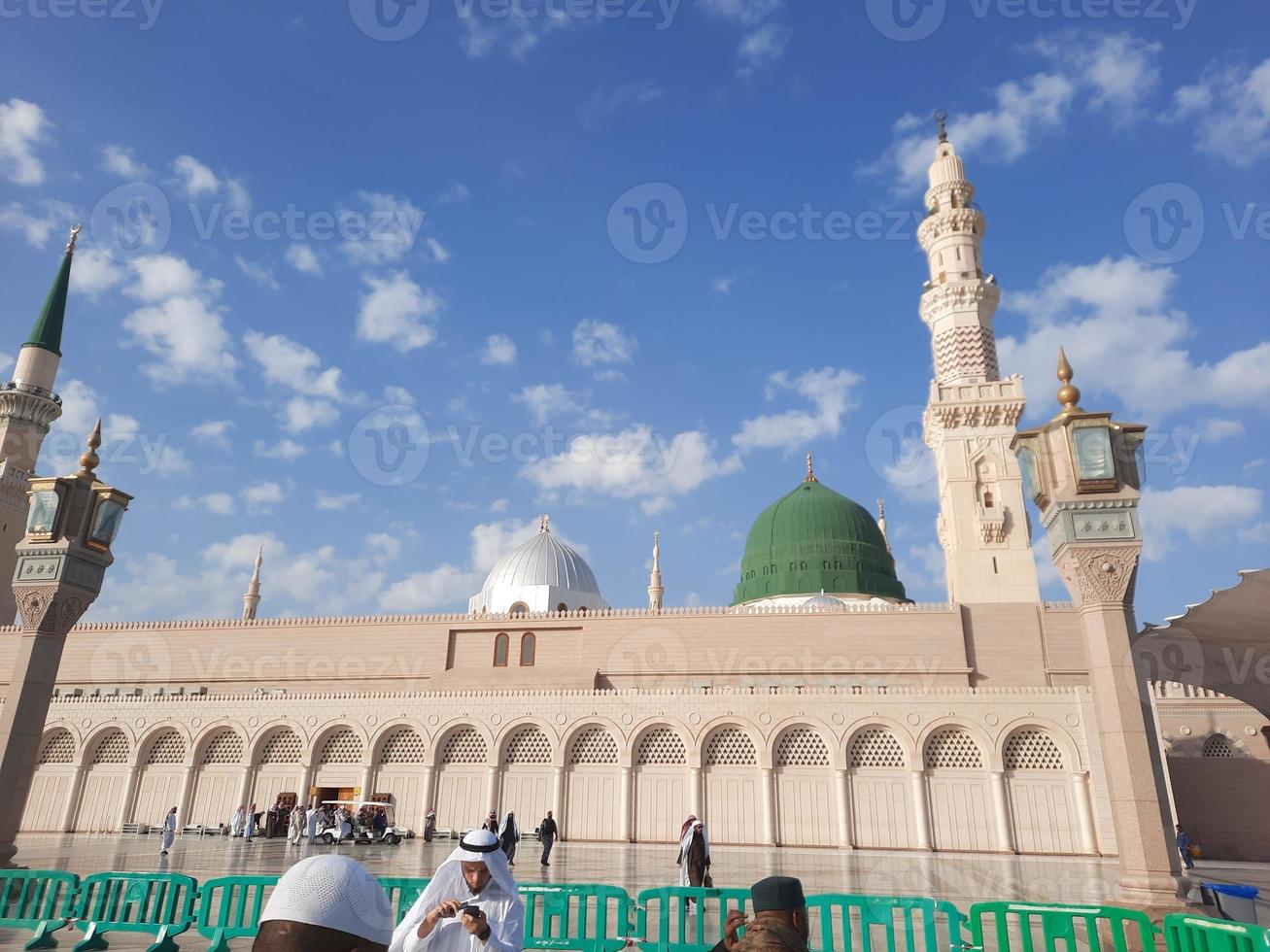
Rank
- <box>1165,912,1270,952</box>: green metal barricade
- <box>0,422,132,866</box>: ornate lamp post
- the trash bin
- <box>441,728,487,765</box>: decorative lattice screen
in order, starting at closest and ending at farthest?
<box>1165,912,1270,952</box>: green metal barricade
the trash bin
<box>0,422,132,866</box>: ornate lamp post
<box>441,728,487,765</box>: decorative lattice screen

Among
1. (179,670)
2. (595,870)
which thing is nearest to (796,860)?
(595,870)

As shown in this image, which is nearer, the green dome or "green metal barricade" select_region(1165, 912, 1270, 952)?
"green metal barricade" select_region(1165, 912, 1270, 952)

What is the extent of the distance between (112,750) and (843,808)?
1923 centimetres

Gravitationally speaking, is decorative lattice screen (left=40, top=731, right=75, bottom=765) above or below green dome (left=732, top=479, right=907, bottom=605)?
below

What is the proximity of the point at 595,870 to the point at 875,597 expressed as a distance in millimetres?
20394

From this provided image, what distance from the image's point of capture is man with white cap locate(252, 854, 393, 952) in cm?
171

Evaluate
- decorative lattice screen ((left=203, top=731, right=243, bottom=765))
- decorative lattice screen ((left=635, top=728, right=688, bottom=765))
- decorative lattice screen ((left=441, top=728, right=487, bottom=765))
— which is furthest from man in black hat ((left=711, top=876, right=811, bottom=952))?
decorative lattice screen ((left=203, top=731, right=243, bottom=765))

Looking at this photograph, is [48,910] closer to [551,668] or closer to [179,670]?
[551,668]

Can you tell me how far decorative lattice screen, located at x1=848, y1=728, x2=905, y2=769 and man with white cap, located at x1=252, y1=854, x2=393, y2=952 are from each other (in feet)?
60.0

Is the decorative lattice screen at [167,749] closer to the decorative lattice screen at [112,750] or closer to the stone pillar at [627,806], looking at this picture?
the decorative lattice screen at [112,750]

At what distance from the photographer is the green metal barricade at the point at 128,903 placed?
5.91 meters

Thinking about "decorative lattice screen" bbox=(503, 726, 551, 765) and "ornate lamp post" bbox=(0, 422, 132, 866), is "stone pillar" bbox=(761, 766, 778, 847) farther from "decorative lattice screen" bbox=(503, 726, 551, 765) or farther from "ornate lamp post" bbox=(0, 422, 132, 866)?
"ornate lamp post" bbox=(0, 422, 132, 866)

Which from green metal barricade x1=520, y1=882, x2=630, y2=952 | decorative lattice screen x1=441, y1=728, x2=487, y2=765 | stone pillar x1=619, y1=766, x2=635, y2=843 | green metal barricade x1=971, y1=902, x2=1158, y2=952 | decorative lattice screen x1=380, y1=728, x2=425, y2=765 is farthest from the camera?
decorative lattice screen x1=380, y1=728, x2=425, y2=765

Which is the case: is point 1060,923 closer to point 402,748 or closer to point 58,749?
point 402,748
